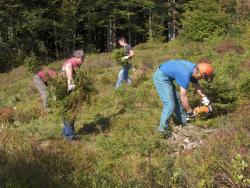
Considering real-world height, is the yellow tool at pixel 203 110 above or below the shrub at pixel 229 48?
above

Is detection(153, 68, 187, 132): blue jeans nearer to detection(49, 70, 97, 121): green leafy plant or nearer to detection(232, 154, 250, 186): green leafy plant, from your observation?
detection(49, 70, 97, 121): green leafy plant

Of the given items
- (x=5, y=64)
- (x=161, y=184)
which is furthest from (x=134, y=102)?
(x=5, y=64)

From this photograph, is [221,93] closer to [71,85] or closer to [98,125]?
[98,125]

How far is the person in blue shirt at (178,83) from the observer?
26.3 feet

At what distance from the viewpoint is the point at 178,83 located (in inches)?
319

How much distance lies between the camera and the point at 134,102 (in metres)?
11.8

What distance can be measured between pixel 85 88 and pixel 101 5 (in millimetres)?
32357

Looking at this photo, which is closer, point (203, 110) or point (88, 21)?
point (203, 110)

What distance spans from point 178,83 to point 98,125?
2.45 meters

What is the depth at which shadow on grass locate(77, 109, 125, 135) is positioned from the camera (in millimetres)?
9395

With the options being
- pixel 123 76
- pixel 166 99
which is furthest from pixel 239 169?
pixel 123 76

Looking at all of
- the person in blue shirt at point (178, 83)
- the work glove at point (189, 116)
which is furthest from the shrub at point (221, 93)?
the person in blue shirt at point (178, 83)

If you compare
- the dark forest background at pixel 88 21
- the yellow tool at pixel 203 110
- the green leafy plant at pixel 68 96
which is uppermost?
the green leafy plant at pixel 68 96

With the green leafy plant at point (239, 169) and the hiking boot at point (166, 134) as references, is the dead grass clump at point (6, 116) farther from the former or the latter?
the green leafy plant at point (239, 169)
